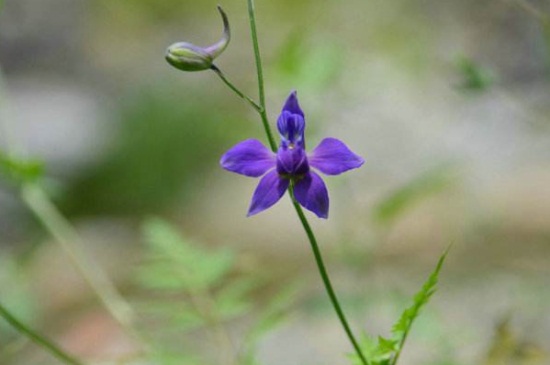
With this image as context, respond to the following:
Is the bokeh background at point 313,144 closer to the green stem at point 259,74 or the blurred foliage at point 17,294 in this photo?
the blurred foliage at point 17,294

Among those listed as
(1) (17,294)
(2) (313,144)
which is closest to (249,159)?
(2) (313,144)

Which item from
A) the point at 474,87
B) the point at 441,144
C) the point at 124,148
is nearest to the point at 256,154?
the point at 474,87

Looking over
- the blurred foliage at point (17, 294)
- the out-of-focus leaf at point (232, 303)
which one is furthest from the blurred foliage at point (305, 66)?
the blurred foliage at point (17, 294)

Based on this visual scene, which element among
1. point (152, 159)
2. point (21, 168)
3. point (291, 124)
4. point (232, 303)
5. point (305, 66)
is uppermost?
point (152, 159)

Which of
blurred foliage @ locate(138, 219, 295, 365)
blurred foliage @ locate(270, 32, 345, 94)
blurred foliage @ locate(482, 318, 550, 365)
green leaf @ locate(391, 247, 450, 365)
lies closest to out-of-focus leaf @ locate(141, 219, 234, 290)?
blurred foliage @ locate(138, 219, 295, 365)

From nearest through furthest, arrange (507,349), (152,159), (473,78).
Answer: (507,349), (473,78), (152,159)

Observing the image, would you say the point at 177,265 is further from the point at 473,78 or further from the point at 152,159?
the point at 152,159

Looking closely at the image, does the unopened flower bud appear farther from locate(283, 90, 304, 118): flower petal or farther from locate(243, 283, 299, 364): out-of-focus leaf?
locate(243, 283, 299, 364): out-of-focus leaf
